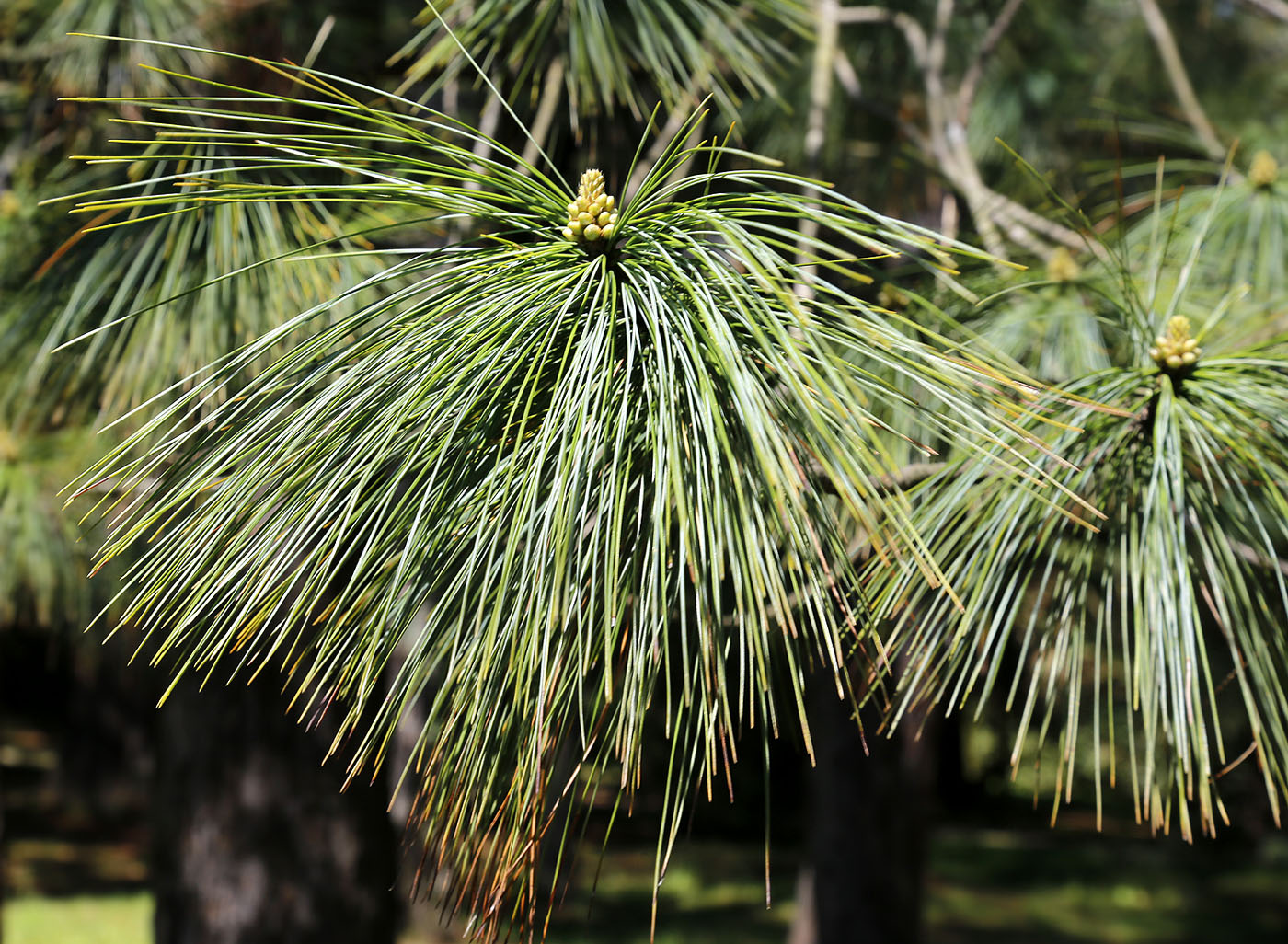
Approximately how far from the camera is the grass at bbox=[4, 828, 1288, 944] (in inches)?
261

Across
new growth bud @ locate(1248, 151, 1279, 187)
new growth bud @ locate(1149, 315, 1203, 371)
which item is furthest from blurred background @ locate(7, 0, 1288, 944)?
new growth bud @ locate(1149, 315, 1203, 371)

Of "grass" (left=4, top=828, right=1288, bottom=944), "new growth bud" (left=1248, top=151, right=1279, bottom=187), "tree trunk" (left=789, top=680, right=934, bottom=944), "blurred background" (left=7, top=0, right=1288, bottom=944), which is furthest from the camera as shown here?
"grass" (left=4, top=828, right=1288, bottom=944)

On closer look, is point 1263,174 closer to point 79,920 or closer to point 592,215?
point 592,215

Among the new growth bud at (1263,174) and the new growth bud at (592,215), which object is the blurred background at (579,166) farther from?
the new growth bud at (592,215)

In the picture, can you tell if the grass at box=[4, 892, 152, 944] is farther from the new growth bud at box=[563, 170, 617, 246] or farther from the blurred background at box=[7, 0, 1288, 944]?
the new growth bud at box=[563, 170, 617, 246]

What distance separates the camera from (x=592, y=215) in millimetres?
956

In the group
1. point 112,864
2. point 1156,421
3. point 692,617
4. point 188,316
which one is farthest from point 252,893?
point 112,864

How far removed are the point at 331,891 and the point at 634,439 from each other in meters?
2.03

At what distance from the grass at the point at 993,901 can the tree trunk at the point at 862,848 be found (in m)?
1.86

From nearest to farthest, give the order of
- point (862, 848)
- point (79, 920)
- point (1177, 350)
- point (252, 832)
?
point (1177, 350) < point (252, 832) < point (862, 848) < point (79, 920)

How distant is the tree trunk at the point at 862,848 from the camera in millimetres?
4793

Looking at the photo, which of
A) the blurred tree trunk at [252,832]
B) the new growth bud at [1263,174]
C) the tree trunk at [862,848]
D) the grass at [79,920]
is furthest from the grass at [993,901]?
the new growth bud at [1263,174]

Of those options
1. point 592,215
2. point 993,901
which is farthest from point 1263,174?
point 993,901

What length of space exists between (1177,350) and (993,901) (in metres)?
7.66
